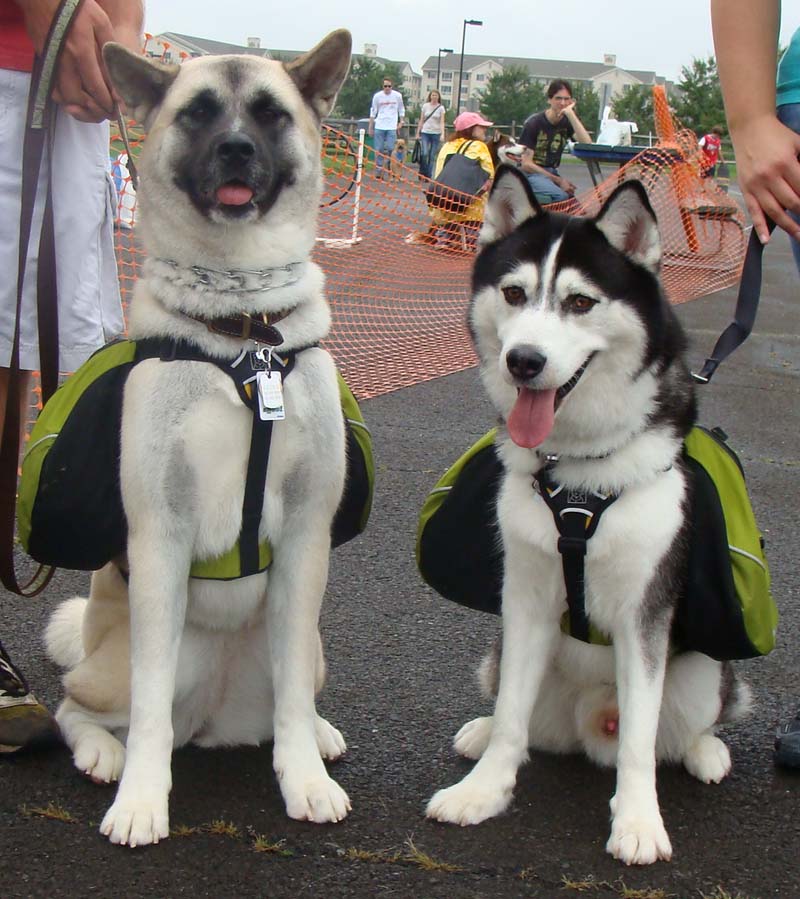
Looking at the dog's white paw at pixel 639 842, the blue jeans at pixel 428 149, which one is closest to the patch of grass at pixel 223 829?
the dog's white paw at pixel 639 842

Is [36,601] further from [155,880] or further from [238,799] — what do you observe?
[155,880]

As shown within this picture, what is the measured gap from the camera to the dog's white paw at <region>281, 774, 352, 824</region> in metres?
2.43

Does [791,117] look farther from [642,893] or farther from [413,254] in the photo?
[413,254]

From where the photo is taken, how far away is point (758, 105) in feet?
7.91

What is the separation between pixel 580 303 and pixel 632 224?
232 millimetres

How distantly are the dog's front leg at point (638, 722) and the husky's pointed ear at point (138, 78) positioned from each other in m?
1.67

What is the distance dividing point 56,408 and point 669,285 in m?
10.3

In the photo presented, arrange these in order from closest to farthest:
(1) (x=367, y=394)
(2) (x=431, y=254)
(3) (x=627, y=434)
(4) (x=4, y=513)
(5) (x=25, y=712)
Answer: (3) (x=627, y=434) < (5) (x=25, y=712) < (4) (x=4, y=513) < (1) (x=367, y=394) < (2) (x=431, y=254)

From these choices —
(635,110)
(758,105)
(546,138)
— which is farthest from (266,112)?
(635,110)

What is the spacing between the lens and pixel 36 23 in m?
2.53

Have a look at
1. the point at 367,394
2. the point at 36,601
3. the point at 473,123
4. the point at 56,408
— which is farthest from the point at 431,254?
the point at 56,408

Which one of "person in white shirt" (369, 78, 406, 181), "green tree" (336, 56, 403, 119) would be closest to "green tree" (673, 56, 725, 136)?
"green tree" (336, 56, 403, 119)

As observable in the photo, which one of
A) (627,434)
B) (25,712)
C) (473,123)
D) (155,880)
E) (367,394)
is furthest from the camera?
(473,123)

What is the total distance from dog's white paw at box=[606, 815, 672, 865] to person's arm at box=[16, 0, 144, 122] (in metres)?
2.14
